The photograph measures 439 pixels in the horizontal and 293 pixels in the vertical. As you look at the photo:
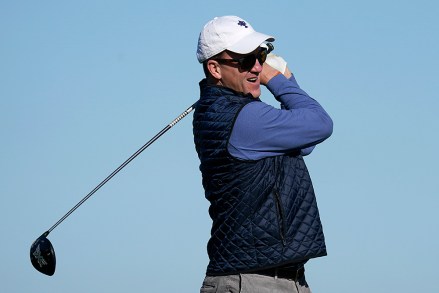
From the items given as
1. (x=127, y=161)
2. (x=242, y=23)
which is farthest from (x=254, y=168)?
(x=127, y=161)

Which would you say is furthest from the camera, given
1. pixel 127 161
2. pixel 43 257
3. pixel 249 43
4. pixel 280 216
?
pixel 43 257

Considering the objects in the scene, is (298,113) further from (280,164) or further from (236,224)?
(236,224)

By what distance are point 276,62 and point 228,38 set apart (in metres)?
0.36

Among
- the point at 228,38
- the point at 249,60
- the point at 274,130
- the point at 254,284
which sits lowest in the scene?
the point at 254,284

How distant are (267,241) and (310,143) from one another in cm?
61

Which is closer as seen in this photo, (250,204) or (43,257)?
(250,204)

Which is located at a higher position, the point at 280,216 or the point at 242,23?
the point at 242,23

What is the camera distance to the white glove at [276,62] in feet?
20.7

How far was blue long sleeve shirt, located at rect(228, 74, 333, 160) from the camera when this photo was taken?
19.3ft

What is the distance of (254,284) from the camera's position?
5.88 m

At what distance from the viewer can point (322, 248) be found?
5852 millimetres

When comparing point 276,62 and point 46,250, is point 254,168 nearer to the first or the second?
point 276,62

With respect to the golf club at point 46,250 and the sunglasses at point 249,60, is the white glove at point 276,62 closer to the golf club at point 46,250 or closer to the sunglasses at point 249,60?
the sunglasses at point 249,60

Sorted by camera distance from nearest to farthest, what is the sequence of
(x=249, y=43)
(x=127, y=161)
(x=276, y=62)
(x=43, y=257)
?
(x=249, y=43) → (x=276, y=62) → (x=127, y=161) → (x=43, y=257)
